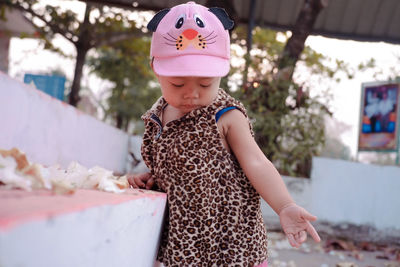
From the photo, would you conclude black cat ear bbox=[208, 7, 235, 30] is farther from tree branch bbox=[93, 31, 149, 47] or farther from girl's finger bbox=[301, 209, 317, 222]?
tree branch bbox=[93, 31, 149, 47]

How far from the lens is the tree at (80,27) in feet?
23.1

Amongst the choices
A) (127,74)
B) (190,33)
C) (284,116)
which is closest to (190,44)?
(190,33)

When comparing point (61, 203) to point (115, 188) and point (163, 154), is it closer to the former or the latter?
point (115, 188)

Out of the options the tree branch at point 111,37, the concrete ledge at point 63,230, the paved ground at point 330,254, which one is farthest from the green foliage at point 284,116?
the concrete ledge at point 63,230

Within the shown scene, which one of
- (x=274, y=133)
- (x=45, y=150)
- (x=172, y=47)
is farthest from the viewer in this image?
(x=274, y=133)

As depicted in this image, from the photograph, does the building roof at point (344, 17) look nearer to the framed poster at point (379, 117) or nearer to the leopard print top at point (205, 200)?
the framed poster at point (379, 117)

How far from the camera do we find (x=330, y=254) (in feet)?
→ 14.0

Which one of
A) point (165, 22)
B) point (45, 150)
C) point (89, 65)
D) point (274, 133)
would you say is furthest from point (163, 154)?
point (89, 65)

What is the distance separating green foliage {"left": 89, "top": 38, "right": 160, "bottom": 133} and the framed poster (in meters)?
3.58

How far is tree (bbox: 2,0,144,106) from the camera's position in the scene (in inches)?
277

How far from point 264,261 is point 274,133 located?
12.3 feet

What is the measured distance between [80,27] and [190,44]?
6461 mm

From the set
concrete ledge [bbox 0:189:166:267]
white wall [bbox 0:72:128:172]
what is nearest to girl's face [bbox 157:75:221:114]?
concrete ledge [bbox 0:189:166:267]

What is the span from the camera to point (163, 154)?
1560mm
